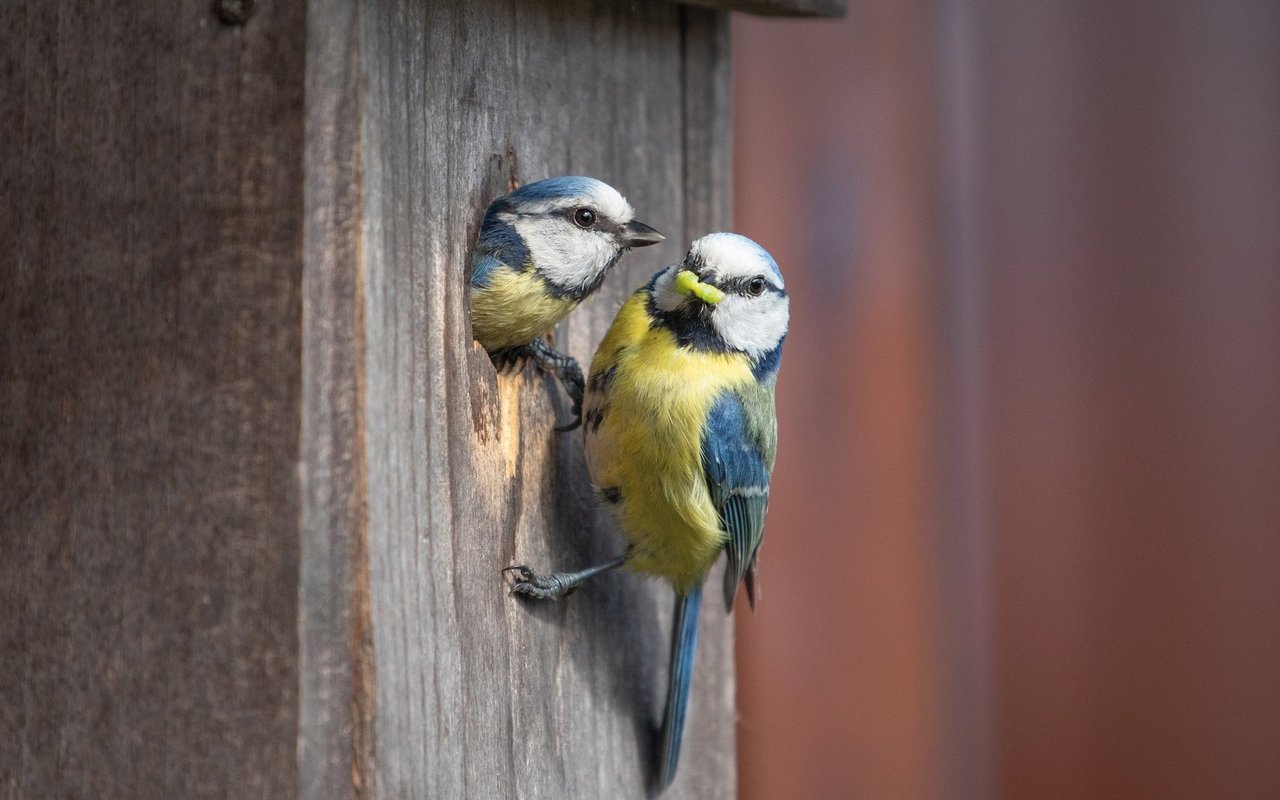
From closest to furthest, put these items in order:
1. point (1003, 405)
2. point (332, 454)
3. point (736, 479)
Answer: point (332, 454), point (736, 479), point (1003, 405)

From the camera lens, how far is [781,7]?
5.75 ft

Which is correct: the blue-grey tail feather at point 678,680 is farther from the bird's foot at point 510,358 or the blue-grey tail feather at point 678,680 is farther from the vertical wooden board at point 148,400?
the vertical wooden board at point 148,400

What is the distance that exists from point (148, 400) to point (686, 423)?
0.65m

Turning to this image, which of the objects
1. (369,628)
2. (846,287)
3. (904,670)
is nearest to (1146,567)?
(904,670)

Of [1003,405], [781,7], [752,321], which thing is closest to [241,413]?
[752,321]

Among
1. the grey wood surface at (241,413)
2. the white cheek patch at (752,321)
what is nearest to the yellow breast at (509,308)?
the grey wood surface at (241,413)

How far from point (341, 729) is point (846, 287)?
1206 millimetres

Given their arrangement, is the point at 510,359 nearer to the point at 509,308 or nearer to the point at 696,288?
the point at 509,308

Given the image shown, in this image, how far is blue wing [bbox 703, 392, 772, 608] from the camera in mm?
1698

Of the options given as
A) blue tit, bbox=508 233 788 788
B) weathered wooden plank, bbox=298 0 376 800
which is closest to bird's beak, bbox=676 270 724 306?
blue tit, bbox=508 233 788 788

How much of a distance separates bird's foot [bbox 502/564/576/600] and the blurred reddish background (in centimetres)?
71

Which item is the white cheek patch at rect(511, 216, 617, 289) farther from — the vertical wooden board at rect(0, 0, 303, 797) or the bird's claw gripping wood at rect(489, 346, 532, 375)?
the vertical wooden board at rect(0, 0, 303, 797)

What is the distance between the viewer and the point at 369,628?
123 cm

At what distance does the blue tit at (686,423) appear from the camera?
1649 millimetres
